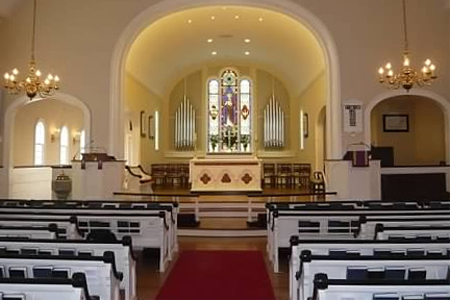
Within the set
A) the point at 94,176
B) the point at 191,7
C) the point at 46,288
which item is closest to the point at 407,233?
the point at 46,288

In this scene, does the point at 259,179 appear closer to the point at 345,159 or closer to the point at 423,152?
the point at 345,159

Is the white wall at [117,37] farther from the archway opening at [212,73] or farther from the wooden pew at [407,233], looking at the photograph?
the wooden pew at [407,233]

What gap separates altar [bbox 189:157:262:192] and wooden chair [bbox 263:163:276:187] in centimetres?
359

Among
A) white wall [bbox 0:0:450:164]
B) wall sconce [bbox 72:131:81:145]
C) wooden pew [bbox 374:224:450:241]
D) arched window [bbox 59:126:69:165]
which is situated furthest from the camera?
wall sconce [bbox 72:131:81:145]

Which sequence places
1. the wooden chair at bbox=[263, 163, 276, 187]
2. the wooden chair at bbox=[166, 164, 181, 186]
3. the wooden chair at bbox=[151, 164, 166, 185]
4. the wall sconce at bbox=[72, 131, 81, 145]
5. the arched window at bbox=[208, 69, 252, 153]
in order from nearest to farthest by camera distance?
the wall sconce at bbox=[72, 131, 81, 145] < the wooden chair at bbox=[151, 164, 166, 185] < the wooden chair at bbox=[166, 164, 181, 186] < the wooden chair at bbox=[263, 163, 276, 187] < the arched window at bbox=[208, 69, 252, 153]

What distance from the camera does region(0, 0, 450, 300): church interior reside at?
3768 millimetres

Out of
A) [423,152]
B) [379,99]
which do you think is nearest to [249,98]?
[423,152]

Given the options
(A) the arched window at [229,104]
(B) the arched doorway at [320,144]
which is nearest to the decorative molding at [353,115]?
(B) the arched doorway at [320,144]

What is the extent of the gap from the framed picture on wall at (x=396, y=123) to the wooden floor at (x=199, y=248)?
277 inches

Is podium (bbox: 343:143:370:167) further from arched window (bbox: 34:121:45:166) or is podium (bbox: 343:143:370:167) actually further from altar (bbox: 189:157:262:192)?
arched window (bbox: 34:121:45:166)

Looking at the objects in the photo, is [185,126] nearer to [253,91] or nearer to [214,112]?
[214,112]

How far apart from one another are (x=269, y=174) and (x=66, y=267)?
1385 centimetres

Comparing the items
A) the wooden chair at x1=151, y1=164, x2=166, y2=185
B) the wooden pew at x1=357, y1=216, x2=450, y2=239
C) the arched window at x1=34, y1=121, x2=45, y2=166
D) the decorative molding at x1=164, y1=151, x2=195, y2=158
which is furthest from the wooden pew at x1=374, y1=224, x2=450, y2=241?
the decorative molding at x1=164, y1=151, x2=195, y2=158

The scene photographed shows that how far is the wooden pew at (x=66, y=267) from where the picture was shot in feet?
10.5
